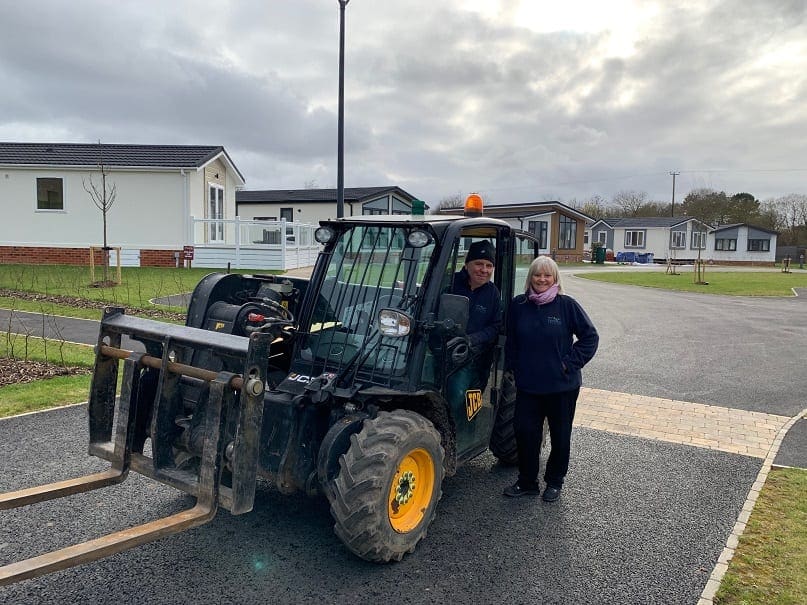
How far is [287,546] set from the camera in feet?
12.6

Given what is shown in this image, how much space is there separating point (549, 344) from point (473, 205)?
1.14 metres

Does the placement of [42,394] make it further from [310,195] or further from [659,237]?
[659,237]

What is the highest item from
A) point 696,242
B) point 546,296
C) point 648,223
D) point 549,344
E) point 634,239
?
point 648,223

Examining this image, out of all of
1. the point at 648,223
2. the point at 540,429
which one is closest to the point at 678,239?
the point at 648,223

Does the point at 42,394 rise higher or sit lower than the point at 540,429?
lower

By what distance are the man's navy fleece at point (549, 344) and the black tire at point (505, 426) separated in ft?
1.37

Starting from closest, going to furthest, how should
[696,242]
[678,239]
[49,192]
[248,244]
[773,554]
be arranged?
[773,554], [248,244], [49,192], [678,239], [696,242]

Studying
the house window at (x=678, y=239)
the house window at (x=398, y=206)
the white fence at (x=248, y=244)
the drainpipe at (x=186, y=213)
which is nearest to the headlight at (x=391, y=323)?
the white fence at (x=248, y=244)

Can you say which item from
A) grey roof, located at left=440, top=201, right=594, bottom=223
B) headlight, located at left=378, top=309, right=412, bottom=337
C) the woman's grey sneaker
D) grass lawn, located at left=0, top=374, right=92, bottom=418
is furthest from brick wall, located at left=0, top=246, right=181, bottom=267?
grey roof, located at left=440, top=201, right=594, bottom=223

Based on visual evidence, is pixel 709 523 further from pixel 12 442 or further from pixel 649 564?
pixel 12 442

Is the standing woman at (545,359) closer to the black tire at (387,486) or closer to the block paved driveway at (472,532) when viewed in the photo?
the block paved driveway at (472,532)

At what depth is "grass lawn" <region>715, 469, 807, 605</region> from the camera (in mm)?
3525

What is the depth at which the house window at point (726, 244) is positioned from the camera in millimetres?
61531

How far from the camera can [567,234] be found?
53.2 m
